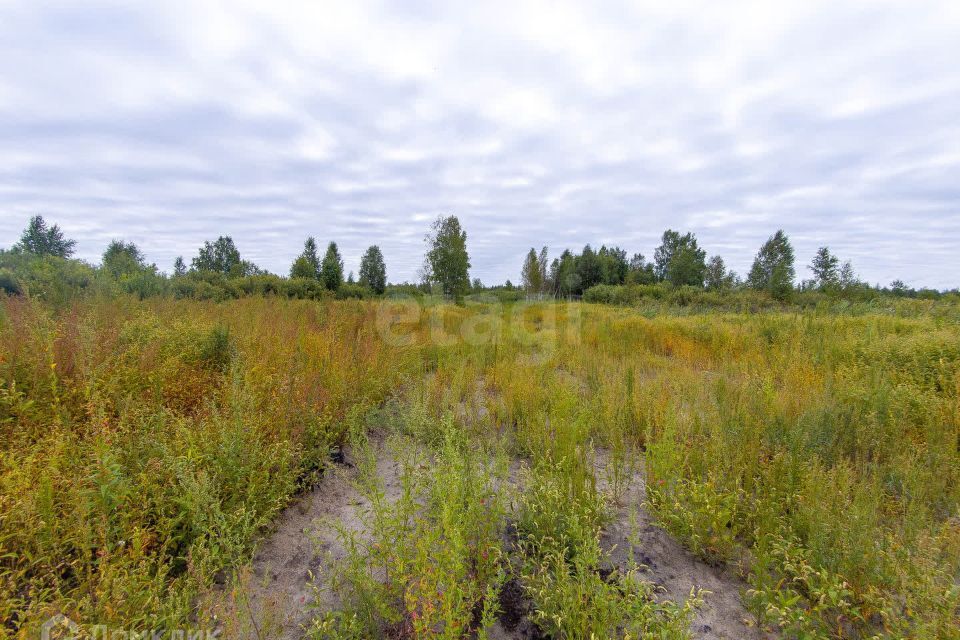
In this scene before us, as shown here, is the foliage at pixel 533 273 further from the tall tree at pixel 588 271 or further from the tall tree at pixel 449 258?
the tall tree at pixel 449 258

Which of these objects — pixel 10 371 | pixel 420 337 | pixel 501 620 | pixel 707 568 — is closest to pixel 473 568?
pixel 501 620

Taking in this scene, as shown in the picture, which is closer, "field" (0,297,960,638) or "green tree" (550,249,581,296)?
"field" (0,297,960,638)

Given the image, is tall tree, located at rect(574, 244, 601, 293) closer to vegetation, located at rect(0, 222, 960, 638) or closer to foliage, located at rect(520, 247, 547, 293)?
foliage, located at rect(520, 247, 547, 293)

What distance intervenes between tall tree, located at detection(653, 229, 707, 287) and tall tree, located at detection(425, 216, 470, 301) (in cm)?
2862

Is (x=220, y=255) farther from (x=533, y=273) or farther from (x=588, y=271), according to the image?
(x=588, y=271)

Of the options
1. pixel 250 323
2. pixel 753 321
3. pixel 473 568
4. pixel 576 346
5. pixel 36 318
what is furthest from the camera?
pixel 753 321

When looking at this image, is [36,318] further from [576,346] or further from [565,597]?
[576,346]

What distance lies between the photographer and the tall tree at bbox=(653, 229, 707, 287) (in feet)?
135

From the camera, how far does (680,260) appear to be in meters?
40.7

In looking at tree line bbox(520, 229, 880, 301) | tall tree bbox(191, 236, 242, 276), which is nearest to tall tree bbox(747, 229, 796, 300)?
tree line bbox(520, 229, 880, 301)

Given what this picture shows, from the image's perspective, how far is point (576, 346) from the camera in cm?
757

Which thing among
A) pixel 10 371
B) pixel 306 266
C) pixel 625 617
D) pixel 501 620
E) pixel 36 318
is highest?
pixel 306 266

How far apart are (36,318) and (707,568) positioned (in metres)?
6.25

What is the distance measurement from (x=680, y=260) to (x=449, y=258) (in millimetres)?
30165
